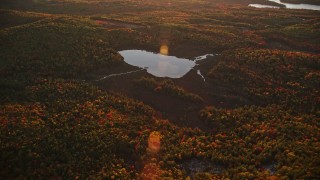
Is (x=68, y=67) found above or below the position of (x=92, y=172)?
above

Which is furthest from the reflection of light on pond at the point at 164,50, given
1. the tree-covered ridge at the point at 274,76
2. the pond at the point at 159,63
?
the tree-covered ridge at the point at 274,76

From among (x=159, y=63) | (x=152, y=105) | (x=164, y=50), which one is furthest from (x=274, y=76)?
(x=152, y=105)

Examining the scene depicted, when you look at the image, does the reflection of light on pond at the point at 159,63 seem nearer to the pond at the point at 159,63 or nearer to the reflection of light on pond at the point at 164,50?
the pond at the point at 159,63

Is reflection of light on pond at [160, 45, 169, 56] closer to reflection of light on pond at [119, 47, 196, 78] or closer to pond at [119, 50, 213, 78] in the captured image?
reflection of light on pond at [119, 47, 196, 78]

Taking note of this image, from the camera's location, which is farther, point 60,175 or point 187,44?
point 187,44

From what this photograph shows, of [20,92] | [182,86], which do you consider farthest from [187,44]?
[20,92]

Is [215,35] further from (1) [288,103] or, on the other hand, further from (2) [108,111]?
(2) [108,111]
